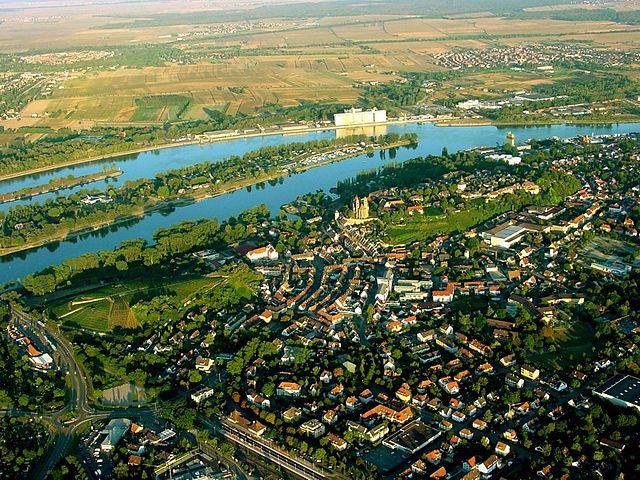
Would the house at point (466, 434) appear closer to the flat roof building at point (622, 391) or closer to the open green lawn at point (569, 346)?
the flat roof building at point (622, 391)

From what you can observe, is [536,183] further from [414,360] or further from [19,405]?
[19,405]

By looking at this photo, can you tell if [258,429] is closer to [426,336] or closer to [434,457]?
[434,457]

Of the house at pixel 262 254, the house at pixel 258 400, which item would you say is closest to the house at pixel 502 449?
the house at pixel 258 400

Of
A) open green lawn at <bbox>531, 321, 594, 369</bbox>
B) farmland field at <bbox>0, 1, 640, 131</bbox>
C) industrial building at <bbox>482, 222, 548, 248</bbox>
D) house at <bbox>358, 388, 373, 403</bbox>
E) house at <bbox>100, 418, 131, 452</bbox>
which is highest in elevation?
farmland field at <bbox>0, 1, 640, 131</bbox>

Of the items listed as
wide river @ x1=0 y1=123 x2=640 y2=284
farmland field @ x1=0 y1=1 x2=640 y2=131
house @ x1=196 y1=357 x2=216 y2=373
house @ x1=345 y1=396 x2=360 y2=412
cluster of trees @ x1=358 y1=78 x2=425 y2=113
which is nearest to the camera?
house @ x1=345 y1=396 x2=360 y2=412

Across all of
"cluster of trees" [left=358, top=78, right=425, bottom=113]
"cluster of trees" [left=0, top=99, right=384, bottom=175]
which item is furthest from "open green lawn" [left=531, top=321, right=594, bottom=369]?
"cluster of trees" [left=358, top=78, right=425, bottom=113]

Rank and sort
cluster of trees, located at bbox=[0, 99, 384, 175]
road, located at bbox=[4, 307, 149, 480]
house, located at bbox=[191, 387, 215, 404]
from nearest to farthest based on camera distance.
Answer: road, located at bbox=[4, 307, 149, 480]
house, located at bbox=[191, 387, 215, 404]
cluster of trees, located at bbox=[0, 99, 384, 175]

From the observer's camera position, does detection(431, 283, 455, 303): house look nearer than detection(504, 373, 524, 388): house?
No

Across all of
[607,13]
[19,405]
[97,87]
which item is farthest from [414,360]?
[607,13]

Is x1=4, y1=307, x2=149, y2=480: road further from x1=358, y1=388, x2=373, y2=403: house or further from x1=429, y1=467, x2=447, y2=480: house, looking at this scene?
x1=429, y1=467, x2=447, y2=480: house
